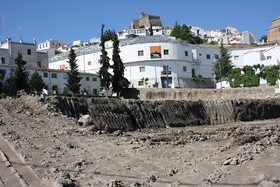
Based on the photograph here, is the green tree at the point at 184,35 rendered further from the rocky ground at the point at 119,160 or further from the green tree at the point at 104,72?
the rocky ground at the point at 119,160

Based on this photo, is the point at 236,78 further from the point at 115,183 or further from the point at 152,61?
the point at 115,183

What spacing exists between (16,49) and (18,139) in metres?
41.6

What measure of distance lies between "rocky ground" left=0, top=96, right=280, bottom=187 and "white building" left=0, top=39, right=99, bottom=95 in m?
30.1

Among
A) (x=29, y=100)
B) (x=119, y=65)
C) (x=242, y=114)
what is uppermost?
(x=119, y=65)

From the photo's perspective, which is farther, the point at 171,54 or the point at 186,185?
the point at 171,54

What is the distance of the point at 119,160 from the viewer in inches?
779

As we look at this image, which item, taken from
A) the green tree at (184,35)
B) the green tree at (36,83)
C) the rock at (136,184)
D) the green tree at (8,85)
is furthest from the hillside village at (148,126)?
the green tree at (184,35)

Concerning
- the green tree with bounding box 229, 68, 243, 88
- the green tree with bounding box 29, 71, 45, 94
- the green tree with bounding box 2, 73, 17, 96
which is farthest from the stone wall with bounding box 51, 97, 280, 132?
the green tree with bounding box 29, 71, 45, 94

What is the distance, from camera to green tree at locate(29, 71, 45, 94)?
167 ft

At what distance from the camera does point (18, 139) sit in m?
23.2

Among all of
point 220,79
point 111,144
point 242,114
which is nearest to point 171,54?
point 220,79

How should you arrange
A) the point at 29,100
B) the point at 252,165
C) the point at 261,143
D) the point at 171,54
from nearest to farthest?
the point at 252,165
the point at 261,143
the point at 29,100
the point at 171,54

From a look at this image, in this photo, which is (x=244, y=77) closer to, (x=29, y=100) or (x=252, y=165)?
(x=29, y=100)

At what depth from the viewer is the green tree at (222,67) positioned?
69125 millimetres
